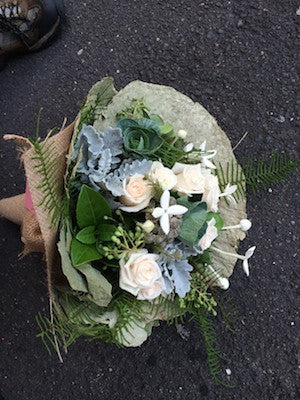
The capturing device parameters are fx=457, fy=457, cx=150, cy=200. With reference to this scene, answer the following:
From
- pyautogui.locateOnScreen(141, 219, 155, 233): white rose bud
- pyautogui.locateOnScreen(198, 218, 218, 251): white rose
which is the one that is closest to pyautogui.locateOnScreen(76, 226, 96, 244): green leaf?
pyautogui.locateOnScreen(141, 219, 155, 233): white rose bud

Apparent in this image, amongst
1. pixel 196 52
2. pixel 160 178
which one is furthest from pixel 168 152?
pixel 196 52

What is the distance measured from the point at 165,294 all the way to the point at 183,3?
1.42 metres

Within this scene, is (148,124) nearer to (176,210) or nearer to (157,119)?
(157,119)

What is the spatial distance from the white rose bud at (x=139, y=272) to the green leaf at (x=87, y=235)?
0.26 feet

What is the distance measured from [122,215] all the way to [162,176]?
14 centimetres

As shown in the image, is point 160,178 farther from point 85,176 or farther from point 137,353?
point 137,353

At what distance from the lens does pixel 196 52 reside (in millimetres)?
1954

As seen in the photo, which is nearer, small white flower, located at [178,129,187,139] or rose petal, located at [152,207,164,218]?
rose petal, located at [152,207,164,218]

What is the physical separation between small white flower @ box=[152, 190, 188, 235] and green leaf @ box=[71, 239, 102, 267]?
16 cm

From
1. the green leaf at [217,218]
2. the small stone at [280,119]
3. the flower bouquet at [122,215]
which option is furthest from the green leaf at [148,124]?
the small stone at [280,119]

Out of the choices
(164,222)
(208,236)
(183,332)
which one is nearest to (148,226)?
(164,222)

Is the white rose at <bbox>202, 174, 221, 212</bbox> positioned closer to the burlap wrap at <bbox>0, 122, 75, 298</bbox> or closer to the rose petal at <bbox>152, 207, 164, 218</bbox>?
the rose petal at <bbox>152, 207, 164, 218</bbox>

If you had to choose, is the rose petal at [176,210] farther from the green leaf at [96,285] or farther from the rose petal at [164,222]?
the green leaf at [96,285]

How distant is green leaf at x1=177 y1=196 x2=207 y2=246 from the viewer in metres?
0.98
